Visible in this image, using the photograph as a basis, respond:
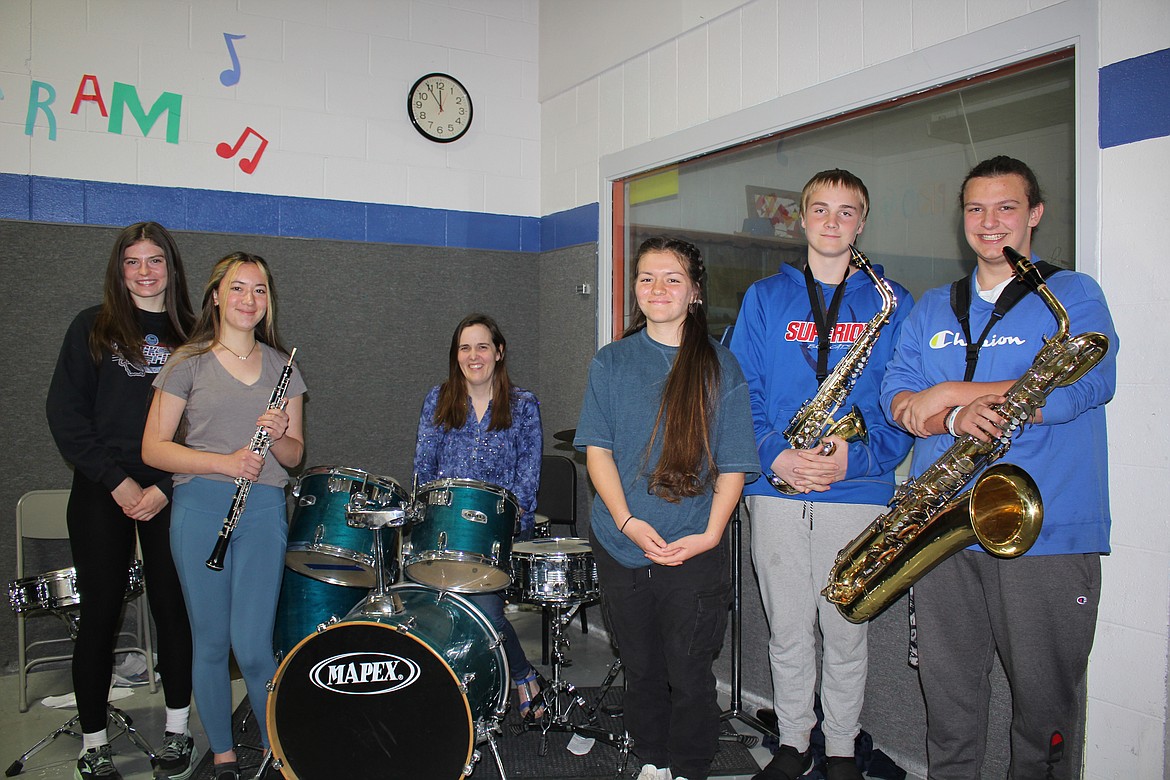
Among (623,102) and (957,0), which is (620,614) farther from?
(623,102)

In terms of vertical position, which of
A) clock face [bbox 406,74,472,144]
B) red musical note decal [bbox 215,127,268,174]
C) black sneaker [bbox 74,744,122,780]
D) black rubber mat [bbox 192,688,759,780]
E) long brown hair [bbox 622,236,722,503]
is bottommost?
black rubber mat [bbox 192,688,759,780]

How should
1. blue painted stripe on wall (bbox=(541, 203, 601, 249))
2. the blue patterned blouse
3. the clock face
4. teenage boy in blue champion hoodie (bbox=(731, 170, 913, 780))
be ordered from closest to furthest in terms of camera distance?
teenage boy in blue champion hoodie (bbox=(731, 170, 913, 780)), the blue patterned blouse, blue painted stripe on wall (bbox=(541, 203, 601, 249)), the clock face

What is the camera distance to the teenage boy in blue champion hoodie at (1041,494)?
200 centimetres

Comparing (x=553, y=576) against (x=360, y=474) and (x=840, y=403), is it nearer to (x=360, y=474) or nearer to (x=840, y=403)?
(x=360, y=474)

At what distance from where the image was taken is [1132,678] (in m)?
2.24

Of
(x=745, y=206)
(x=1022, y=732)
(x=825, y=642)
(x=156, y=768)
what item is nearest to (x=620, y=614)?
(x=825, y=642)

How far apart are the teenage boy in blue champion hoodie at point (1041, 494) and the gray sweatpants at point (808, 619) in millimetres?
268

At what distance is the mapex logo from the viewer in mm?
2334

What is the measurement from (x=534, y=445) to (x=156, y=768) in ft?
5.50

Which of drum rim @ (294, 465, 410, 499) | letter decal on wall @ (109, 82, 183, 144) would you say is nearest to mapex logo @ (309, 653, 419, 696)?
drum rim @ (294, 465, 410, 499)

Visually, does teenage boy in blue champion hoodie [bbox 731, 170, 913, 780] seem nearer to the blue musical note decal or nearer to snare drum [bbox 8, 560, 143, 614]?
snare drum [bbox 8, 560, 143, 614]

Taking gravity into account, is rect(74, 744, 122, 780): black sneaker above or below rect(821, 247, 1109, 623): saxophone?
below

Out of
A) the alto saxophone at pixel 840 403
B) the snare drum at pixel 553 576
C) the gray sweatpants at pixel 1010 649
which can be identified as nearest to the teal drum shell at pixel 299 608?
the snare drum at pixel 553 576

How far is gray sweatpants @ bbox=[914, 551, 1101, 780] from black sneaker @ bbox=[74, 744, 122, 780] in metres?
2.58
